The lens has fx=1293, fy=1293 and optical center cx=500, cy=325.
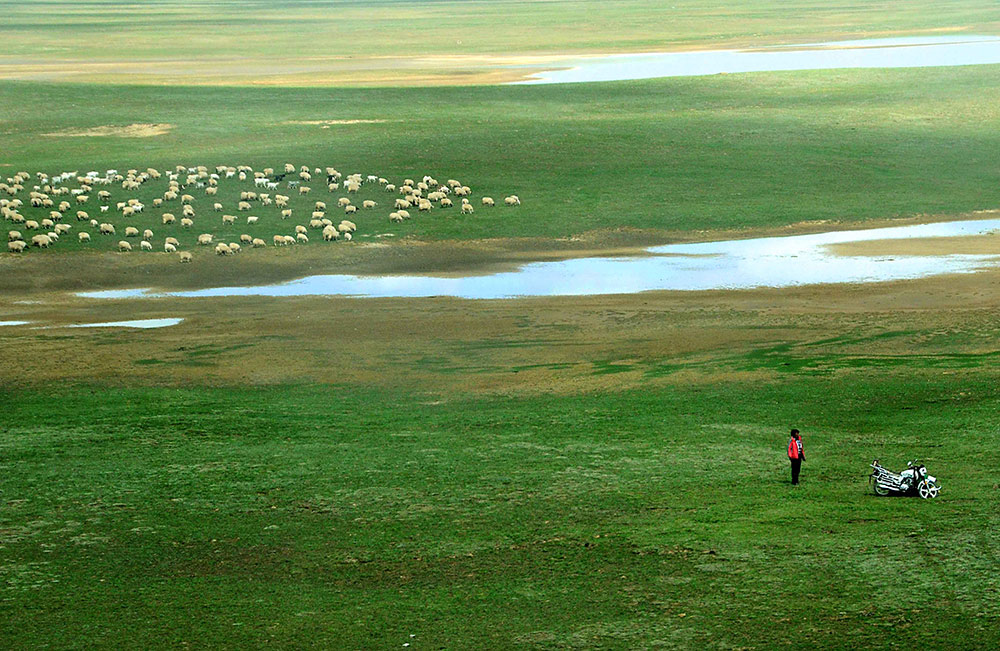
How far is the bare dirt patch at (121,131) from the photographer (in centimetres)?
8269

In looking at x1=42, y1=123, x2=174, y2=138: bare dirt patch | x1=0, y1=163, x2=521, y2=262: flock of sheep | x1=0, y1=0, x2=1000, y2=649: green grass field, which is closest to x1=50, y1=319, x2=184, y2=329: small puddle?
x1=0, y1=0, x2=1000, y2=649: green grass field

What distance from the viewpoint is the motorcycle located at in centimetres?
2380

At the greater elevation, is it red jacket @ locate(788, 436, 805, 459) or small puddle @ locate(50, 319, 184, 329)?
red jacket @ locate(788, 436, 805, 459)

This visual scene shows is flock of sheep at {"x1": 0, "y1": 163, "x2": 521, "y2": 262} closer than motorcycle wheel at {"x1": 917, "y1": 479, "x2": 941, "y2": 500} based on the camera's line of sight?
No

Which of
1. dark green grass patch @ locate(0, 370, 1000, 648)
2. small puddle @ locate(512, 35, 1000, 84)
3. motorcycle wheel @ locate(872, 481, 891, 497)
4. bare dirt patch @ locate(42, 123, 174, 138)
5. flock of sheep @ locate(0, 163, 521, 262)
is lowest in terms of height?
dark green grass patch @ locate(0, 370, 1000, 648)

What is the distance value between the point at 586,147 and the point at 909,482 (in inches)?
2022

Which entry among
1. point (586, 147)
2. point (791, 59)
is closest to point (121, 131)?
point (586, 147)

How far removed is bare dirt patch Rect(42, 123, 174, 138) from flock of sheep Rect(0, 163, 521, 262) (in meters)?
14.6

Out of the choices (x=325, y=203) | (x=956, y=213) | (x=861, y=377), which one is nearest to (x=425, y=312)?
(x=861, y=377)

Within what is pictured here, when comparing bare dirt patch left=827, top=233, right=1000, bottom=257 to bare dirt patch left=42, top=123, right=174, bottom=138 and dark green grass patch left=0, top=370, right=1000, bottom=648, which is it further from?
bare dirt patch left=42, top=123, right=174, bottom=138

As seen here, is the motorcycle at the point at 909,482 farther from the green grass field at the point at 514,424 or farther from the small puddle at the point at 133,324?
the small puddle at the point at 133,324

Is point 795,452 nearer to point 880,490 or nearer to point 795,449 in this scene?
point 795,449

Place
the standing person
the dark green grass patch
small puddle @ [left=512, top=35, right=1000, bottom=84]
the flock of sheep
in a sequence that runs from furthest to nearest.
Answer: small puddle @ [left=512, top=35, right=1000, bottom=84], the flock of sheep, the standing person, the dark green grass patch

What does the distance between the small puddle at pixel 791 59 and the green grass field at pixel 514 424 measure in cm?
3563
